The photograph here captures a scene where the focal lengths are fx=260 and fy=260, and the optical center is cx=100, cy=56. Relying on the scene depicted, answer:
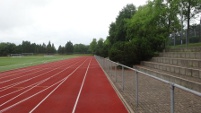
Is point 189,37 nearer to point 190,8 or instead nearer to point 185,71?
point 190,8

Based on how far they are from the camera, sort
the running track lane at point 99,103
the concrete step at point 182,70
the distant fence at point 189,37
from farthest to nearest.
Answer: the distant fence at point 189,37
the concrete step at point 182,70
the running track lane at point 99,103

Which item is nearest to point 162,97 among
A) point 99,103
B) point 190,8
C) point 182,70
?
point 99,103

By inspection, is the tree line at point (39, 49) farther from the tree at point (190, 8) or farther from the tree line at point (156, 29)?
the tree at point (190, 8)

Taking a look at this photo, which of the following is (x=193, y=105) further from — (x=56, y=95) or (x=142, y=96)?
(x=56, y=95)

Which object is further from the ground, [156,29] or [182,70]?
[156,29]

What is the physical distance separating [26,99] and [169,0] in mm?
20297

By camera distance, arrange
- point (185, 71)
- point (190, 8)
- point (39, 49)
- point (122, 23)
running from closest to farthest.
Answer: point (185, 71) → point (190, 8) → point (122, 23) → point (39, 49)

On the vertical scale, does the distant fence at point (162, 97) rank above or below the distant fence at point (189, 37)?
below

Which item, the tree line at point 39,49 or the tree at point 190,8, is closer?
the tree at point 190,8

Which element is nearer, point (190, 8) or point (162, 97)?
point (162, 97)

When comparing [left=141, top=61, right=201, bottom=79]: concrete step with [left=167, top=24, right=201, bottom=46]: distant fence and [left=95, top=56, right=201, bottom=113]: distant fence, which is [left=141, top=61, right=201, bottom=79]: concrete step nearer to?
[left=95, top=56, right=201, bottom=113]: distant fence

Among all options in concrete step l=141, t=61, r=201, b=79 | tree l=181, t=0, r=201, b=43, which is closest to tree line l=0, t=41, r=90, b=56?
tree l=181, t=0, r=201, b=43

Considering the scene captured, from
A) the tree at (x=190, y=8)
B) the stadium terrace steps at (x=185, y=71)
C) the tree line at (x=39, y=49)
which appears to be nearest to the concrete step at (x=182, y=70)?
the stadium terrace steps at (x=185, y=71)

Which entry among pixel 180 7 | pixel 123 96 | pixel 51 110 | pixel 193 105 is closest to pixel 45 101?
pixel 51 110
